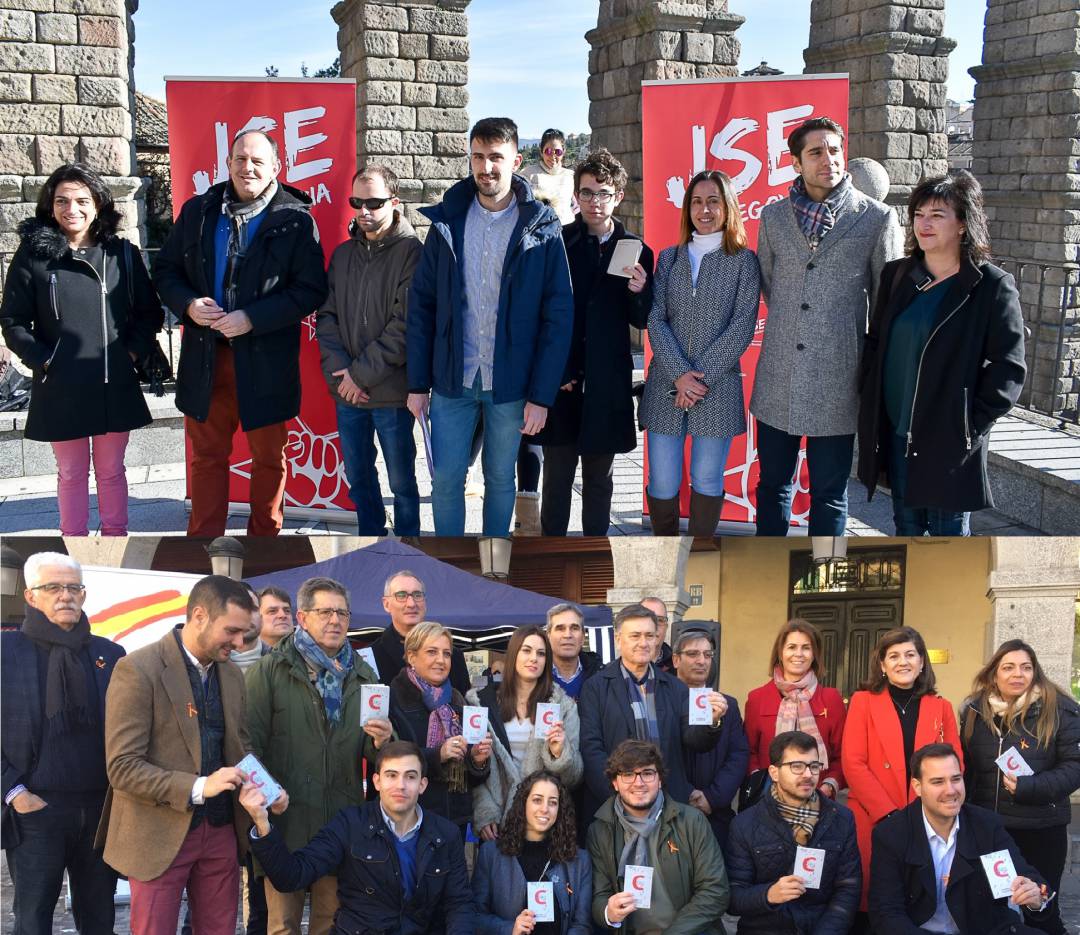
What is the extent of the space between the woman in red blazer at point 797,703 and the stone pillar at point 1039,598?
481 millimetres

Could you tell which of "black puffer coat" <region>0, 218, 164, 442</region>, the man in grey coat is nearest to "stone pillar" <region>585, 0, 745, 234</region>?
the man in grey coat

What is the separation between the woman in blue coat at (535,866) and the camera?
3070mm

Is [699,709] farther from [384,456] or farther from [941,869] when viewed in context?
[384,456]

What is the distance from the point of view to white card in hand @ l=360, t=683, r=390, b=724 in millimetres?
3145

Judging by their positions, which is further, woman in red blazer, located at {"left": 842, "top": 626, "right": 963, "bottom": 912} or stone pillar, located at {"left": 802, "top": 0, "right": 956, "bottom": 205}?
stone pillar, located at {"left": 802, "top": 0, "right": 956, "bottom": 205}

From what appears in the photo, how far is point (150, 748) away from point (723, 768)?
1.56 meters

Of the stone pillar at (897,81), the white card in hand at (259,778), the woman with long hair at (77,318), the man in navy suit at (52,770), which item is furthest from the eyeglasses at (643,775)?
the stone pillar at (897,81)

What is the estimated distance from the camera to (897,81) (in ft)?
34.5

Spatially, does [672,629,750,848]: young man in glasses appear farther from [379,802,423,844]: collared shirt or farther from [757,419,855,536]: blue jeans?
[757,419,855,536]: blue jeans

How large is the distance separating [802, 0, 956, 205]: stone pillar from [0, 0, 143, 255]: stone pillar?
6.49 metres

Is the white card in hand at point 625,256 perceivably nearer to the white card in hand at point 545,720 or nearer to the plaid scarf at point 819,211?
the plaid scarf at point 819,211

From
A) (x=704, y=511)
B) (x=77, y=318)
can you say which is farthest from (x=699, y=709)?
(x=77, y=318)

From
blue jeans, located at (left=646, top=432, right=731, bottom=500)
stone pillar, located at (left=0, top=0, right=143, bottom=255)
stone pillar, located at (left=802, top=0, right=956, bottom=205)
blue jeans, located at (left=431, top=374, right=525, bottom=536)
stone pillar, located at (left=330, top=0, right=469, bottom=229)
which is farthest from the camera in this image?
stone pillar, located at (left=802, top=0, right=956, bottom=205)

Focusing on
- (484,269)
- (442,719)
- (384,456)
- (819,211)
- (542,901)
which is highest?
(819,211)
